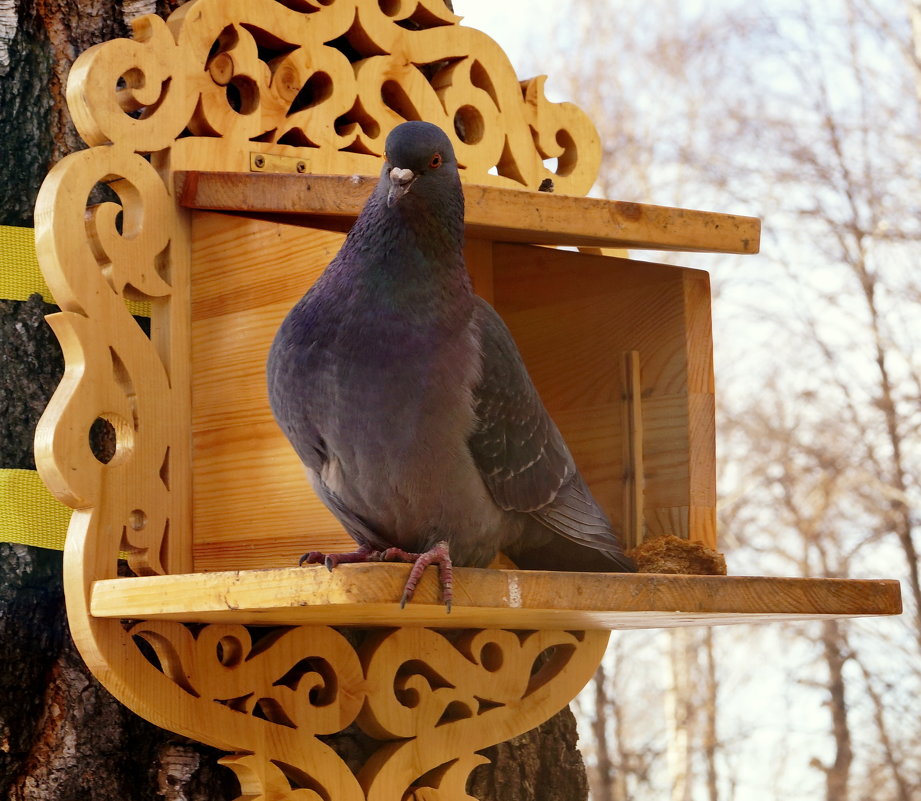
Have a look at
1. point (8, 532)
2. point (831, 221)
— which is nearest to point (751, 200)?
point (831, 221)

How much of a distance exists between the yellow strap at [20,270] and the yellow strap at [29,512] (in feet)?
0.88

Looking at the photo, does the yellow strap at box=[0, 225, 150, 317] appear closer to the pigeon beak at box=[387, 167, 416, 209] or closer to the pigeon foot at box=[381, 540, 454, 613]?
the pigeon beak at box=[387, 167, 416, 209]

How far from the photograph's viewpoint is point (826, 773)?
5.41 m

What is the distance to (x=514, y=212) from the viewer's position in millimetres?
1812

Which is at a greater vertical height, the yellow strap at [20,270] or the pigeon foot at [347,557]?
the yellow strap at [20,270]

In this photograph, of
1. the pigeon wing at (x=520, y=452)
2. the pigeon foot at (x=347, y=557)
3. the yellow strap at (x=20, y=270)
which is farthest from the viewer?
the yellow strap at (x=20, y=270)

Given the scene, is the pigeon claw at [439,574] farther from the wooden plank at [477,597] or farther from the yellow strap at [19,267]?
the yellow strap at [19,267]

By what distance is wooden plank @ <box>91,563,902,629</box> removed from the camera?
1324 millimetres

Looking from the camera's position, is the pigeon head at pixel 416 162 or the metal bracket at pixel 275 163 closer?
the pigeon head at pixel 416 162

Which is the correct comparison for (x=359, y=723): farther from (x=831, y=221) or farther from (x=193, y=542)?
(x=831, y=221)

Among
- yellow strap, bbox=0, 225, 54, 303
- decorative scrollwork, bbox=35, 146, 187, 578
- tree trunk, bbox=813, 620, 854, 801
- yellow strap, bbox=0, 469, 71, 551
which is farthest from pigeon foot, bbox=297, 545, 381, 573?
tree trunk, bbox=813, 620, 854, 801

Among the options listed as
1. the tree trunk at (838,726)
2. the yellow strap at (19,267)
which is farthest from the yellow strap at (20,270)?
the tree trunk at (838,726)

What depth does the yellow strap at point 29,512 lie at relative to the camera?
1.78 metres

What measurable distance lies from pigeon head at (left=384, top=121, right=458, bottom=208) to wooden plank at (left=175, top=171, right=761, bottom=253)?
0.15 m
